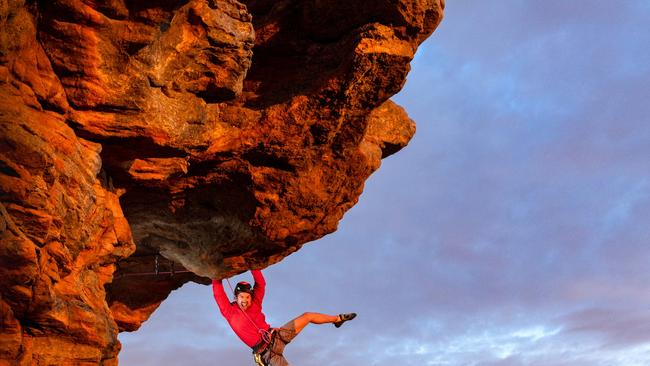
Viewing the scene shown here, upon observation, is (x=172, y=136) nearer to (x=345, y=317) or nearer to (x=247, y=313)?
(x=247, y=313)

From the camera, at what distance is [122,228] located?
41.6 feet

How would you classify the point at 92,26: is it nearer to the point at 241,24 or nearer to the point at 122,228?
the point at 241,24

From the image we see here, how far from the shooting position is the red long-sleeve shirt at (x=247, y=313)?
645 inches

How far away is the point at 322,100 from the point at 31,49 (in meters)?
5.53

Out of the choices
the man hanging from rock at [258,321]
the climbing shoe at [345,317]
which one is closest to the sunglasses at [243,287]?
the man hanging from rock at [258,321]

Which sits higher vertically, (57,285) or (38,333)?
(57,285)

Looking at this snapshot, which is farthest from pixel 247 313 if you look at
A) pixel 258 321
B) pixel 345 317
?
pixel 345 317

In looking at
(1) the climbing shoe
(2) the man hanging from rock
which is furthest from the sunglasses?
(1) the climbing shoe

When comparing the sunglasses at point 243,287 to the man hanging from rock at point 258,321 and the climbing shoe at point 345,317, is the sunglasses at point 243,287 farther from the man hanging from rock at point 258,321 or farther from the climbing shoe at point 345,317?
the climbing shoe at point 345,317

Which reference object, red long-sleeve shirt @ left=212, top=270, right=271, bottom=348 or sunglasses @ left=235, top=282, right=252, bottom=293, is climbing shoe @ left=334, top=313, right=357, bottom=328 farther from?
sunglasses @ left=235, top=282, right=252, bottom=293

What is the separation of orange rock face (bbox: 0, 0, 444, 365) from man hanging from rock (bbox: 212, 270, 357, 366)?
0.54 metres

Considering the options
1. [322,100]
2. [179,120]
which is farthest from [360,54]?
[179,120]

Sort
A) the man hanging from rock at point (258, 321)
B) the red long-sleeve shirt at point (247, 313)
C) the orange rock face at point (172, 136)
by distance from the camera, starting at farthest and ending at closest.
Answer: the red long-sleeve shirt at point (247, 313) → the man hanging from rock at point (258, 321) → the orange rock face at point (172, 136)

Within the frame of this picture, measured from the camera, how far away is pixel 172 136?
11852mm
